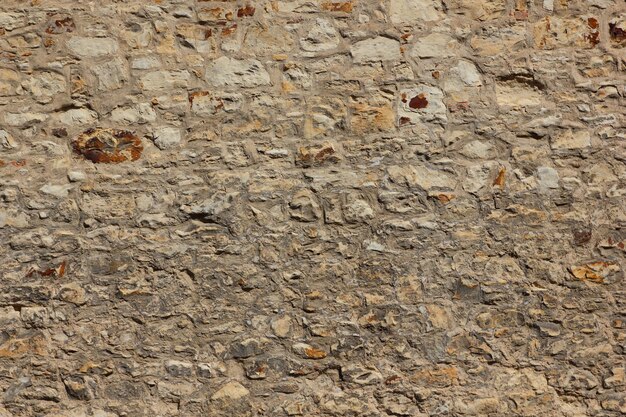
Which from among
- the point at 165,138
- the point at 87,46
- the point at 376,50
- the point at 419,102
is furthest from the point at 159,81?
the point at 419,102

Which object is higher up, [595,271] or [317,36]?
[317,36]

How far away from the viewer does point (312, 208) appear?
3.45m

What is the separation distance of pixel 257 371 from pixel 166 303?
531 millimetres

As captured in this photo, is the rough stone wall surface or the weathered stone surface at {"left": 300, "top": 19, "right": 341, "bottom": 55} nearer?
the rough stone wall surface

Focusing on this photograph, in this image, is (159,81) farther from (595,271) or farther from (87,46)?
(595,271)

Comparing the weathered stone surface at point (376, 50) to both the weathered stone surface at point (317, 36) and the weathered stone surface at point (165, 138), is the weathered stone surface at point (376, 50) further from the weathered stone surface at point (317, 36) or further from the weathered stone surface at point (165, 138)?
the weathered stone surface at point (165, 138)

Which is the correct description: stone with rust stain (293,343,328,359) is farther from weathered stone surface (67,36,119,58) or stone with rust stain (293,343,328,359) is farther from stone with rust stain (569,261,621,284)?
weathered stone surface (67,36,119,58)

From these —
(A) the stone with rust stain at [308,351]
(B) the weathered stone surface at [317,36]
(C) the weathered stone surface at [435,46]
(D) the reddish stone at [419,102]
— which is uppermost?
(C) the weathered stone surface at [435,46]

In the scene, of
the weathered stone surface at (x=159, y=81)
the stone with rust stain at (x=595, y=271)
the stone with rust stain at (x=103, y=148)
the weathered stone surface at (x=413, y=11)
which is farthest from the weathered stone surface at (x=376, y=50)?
the stone with rust stain at (x=595, y=271)

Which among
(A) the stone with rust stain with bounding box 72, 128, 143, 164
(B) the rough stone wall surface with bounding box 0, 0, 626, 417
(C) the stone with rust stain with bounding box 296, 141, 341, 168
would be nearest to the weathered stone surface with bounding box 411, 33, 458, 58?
(B) the rough stone wall surface with bounding box 0, 0, 626, 417

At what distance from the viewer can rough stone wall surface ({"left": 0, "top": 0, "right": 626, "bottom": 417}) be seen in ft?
11.1

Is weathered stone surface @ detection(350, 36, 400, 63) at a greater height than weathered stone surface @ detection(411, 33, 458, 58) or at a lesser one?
lesser

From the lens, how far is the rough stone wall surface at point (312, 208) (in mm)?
3391

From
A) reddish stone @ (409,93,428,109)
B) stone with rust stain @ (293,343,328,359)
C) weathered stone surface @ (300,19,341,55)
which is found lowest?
stone with rust stain @ (293,343,328,359)
